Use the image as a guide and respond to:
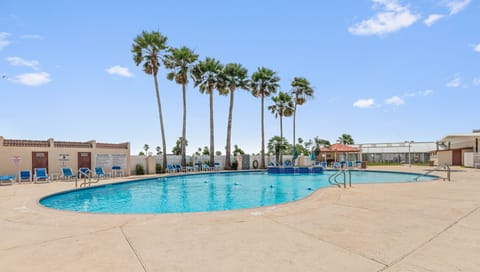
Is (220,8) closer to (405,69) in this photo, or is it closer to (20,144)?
(405,69)

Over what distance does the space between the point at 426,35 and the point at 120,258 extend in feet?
50.4

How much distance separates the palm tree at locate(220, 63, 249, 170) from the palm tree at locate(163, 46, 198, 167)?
142 inches

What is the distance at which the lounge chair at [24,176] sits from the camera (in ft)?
47.1

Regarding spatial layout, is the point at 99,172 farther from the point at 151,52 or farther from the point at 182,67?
the point at 182,67

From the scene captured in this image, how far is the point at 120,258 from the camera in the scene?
324 cm

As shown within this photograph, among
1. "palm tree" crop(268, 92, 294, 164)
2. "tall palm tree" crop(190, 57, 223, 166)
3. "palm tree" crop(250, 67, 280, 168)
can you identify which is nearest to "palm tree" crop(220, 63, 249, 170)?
"tall palm tree" crop(190, 57, 223, 166)

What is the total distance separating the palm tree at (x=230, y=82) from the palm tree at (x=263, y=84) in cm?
172

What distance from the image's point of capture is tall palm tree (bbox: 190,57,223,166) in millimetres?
24891

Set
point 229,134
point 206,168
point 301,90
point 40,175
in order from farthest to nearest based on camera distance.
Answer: point 301,90, point 229,134, point 206,168, point 40,175

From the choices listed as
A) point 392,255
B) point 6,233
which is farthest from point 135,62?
point 392,255

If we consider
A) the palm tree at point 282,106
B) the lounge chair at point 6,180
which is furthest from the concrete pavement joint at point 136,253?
the palm tree at point 282,106

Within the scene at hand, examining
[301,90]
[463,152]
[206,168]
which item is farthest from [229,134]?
[463,152]

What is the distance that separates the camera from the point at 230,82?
26.3 meters

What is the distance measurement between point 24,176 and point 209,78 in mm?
16146
